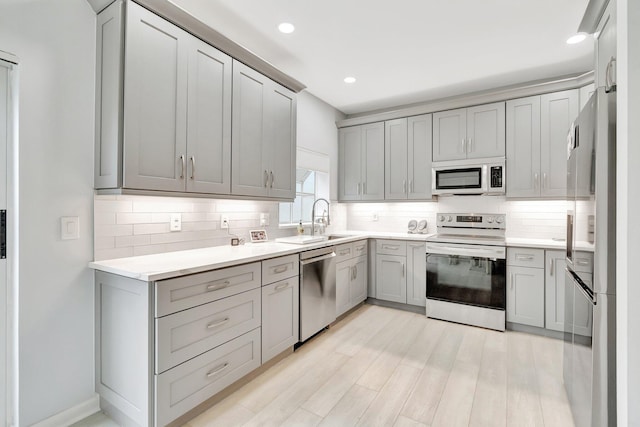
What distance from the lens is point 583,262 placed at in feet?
5.23

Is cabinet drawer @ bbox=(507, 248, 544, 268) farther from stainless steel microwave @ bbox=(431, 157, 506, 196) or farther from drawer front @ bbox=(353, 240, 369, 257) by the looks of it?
drawer front @ bbox=(353, 240, 369, 257)

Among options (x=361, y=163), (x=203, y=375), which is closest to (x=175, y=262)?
(x=203, y=375)

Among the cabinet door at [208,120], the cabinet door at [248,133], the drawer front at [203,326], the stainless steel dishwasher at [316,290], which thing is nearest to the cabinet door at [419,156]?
the stainless steel dishwasher at [316,290]

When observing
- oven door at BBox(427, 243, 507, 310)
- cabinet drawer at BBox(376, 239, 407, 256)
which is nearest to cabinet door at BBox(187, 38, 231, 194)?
cabinet drawer at BBox(376, 239, 407, 256)

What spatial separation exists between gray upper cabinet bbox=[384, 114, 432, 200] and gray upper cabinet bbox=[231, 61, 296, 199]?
5.16 ft

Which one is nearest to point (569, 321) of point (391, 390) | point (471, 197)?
point (391, 390)

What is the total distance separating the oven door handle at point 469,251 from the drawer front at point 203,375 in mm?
2192

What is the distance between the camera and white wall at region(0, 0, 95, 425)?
166 cm

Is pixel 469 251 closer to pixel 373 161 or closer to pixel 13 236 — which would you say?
pixel 373 161

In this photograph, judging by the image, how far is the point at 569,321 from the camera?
1.95m

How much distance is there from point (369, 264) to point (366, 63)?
2.34 m

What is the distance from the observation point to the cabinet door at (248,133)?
97.7 inches

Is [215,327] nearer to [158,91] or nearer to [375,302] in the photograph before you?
[158,91]

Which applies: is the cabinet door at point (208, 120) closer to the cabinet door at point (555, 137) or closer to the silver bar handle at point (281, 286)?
the silver bar handle at point (281, 286)
